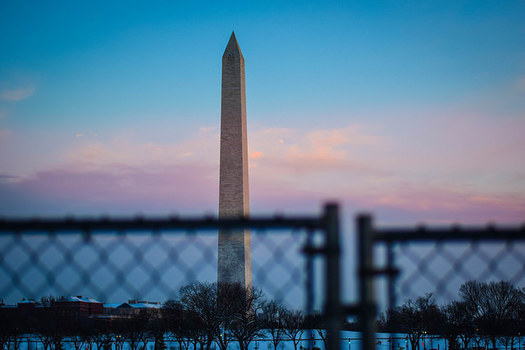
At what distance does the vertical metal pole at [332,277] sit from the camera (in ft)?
8.50

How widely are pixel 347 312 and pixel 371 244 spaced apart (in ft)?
1.17

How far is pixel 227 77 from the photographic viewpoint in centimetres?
4309

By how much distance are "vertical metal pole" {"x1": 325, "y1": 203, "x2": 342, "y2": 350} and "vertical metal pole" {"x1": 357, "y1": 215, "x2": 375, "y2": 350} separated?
12cm

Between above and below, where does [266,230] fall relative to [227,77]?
below

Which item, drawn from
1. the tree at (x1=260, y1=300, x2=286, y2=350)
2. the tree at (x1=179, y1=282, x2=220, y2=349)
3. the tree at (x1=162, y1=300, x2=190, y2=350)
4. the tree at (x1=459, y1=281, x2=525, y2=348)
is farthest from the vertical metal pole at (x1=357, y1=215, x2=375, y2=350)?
the tree at (x1=459, y1=281, x2=525, y2=348)

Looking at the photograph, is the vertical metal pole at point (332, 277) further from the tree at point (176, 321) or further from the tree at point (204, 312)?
the tree at point (176, 321)

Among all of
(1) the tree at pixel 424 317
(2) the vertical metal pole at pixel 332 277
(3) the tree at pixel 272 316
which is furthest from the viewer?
(1) the tree at pixel 424 317

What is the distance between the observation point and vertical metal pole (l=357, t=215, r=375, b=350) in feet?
8.62

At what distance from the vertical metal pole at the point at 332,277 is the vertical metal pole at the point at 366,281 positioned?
0.40ft

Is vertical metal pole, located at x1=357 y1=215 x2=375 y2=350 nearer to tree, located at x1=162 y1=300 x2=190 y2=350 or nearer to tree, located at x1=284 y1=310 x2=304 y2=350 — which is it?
tree, located at x1=284 y1=310 x2=304 y2=350

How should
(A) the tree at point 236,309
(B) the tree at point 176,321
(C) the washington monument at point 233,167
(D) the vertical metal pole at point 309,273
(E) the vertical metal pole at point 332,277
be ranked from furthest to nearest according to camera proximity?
(C) the washington monument at point 233,167 < (B) the tree at point 176,321 < (A) the tree at point 236,309 < (D) the vertical metal pole at point 309,273 < (E) the vertical metal pole at point 332,277

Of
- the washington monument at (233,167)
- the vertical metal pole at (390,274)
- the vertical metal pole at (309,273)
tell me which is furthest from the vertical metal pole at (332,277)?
the washington monument at (233,167)

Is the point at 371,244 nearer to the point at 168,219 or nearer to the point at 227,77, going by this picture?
the point at 168,219

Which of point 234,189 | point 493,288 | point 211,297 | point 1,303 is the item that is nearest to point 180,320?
point 211,297
